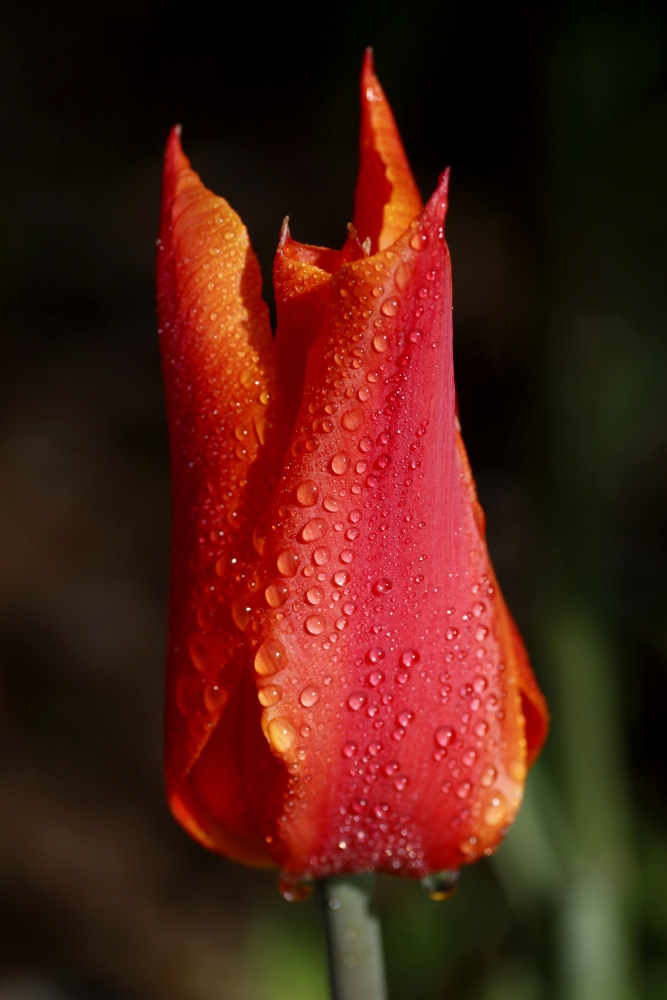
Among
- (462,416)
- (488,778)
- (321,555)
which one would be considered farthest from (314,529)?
(462,416)

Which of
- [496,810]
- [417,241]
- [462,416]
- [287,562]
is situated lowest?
[462,416]

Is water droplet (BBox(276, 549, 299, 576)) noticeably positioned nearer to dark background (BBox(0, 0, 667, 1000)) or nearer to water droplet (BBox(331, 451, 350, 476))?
water droplet (BBox(331, 451, 350, 476))

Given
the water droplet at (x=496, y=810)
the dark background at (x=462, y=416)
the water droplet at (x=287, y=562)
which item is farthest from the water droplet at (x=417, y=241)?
the dark background at (x=462, y=416)

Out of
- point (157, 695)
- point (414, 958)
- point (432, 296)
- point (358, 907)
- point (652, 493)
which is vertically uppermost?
point (432, 296)

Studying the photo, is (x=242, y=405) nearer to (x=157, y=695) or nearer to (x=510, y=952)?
(x=510, y=952)

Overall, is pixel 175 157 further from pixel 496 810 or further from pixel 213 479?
pixel 496 810

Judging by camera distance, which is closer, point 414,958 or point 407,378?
point 407,378

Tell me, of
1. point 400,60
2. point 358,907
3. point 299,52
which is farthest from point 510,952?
point 299,52

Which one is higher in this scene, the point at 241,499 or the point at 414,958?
the point at 241,499

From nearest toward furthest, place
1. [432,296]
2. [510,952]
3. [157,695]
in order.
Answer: [432,296]
[510,952]
[157,695]
